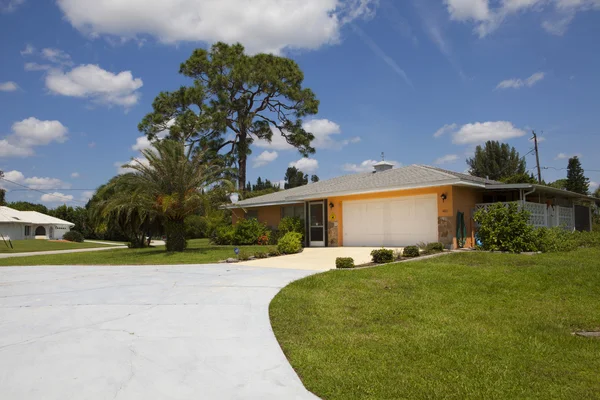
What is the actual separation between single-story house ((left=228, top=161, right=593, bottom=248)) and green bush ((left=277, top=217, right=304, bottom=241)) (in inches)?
18.3

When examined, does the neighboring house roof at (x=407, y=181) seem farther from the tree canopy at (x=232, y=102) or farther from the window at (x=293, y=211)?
the tree canopy at (x=232, y=102)

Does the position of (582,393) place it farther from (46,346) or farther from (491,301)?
(46,346)

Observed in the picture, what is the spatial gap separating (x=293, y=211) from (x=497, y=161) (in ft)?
93.3

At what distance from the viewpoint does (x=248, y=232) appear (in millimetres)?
23406

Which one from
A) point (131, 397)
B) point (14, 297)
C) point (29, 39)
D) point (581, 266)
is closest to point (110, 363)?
point (131, 397)

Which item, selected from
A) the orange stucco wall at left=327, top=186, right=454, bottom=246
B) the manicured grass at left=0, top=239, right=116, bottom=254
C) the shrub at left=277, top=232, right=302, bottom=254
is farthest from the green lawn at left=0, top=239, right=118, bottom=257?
the orange stucco wall at left=327, top=186, right=454, bottom=246

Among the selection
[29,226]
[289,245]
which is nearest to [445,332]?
[289,245]

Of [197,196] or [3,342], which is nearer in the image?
[3,342]

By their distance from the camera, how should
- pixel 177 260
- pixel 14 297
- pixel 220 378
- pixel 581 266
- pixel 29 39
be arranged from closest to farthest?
pixel 220 378 → pixel 14 297 → pixel 581 266 → pixel 177 260 → pixel 29 39

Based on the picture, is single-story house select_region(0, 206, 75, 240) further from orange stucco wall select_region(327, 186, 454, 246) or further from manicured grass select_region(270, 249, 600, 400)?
manicured grass select_region(270, 249, 600, 400)

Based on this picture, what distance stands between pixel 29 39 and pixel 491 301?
21.4 metres

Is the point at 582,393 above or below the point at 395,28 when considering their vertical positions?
below

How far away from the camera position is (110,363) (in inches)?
157

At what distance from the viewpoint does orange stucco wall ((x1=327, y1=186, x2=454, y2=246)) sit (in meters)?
15.1
